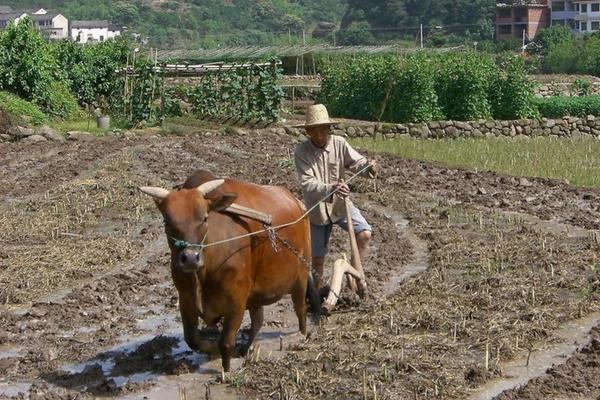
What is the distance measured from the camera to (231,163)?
17859 mm

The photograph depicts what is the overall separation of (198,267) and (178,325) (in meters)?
2.13

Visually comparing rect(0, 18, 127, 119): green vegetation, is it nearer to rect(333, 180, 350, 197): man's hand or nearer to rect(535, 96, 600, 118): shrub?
rect(535, 96, 600, 118): shrub

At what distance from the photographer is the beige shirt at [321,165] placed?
8070 mm

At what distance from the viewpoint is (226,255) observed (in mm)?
6586

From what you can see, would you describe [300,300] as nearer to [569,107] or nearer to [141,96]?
[141,96]

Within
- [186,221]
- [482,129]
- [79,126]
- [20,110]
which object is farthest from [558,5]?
[186,221]

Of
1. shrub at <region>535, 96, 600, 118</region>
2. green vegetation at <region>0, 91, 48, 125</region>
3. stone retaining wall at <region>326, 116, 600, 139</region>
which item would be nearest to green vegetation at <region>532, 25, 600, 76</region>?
shrub at <region>535, 96, 600, 118</region>

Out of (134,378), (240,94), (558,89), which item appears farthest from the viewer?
(558,89)

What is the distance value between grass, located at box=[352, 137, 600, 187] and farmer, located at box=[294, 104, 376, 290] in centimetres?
842

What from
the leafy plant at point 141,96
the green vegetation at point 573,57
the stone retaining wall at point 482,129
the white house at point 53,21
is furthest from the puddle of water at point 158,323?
the white house at point 53,21

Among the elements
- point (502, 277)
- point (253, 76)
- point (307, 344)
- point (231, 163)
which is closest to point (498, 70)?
point (253, 76)

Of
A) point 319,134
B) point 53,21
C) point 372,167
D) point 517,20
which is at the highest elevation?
point 53,21

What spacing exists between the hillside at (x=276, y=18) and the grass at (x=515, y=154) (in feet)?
166

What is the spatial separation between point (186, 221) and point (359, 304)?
102 inches
